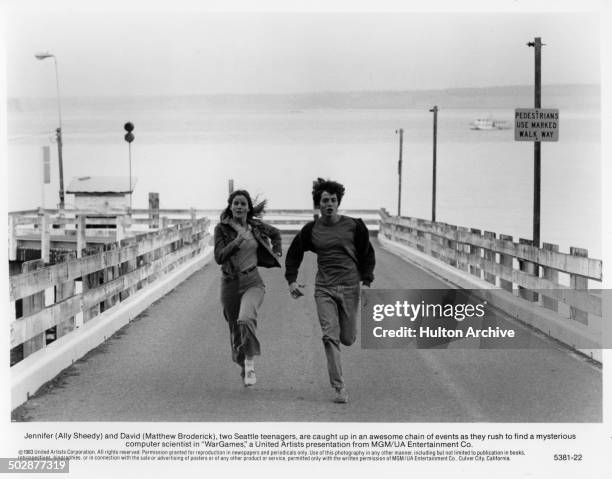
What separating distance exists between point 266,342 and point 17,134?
14.5 feet

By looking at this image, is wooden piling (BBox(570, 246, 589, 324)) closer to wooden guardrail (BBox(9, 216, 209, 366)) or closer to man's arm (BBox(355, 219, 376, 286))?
man's arm (BBox(355, 219, 376, 286))

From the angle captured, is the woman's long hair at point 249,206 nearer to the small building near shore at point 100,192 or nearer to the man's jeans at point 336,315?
the man's jeans at point 336,315

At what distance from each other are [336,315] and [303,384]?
1.32m

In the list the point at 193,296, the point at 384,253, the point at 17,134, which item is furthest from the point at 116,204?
the point at 17,134

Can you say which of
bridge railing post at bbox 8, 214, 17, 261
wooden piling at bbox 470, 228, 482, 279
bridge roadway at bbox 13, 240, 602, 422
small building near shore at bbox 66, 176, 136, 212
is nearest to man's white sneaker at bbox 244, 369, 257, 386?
bridge roadway at bbox 13, 240, 602, 422

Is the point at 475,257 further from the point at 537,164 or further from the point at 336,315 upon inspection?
the point at 336,315

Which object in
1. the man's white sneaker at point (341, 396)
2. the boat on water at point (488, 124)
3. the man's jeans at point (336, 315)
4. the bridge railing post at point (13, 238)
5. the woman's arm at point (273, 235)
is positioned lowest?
the bridge railing post at point (13, 238)

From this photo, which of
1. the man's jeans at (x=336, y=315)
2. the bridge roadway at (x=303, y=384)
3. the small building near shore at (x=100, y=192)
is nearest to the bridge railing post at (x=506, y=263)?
the bridge roadway at (x=303, y=384)

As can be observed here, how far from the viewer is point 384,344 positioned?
9.40 m

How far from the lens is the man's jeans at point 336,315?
918 centimetres

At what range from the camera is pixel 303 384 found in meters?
10.3

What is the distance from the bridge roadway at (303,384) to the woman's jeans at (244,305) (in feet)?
1.44

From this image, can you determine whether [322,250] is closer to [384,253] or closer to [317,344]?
[317,344]

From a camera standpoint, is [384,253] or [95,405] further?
[384,253]
